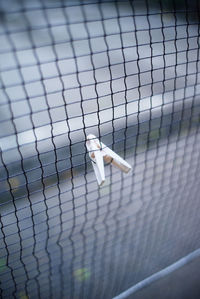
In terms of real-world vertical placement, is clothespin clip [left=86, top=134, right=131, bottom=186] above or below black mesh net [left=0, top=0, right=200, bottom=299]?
above

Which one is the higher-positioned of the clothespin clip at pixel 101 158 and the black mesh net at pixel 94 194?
the clothespin clip at pixel 101 158

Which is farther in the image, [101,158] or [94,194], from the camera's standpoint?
[94,194]

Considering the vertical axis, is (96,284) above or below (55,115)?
below

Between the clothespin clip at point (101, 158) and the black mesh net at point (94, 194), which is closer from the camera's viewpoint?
the clothespin clip at point (101, 158)

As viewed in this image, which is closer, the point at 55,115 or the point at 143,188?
the point at 143,188

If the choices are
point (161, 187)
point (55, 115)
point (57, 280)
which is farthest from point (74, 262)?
point (55, 115)

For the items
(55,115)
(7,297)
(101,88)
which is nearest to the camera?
(7,297)

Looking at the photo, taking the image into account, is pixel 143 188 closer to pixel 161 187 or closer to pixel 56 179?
pixel 161 187

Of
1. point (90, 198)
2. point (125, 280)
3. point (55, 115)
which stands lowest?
point (125, 280)

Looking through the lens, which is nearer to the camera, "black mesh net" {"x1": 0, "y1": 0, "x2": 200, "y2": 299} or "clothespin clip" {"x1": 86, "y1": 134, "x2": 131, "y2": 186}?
"clothespin clip" {"x1": 86, "y1": 134, "x2": 131, "y2": 186}

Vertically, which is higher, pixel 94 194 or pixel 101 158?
pixel 101 158

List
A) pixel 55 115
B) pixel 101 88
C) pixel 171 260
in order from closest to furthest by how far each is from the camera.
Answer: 1. pixel 171 260
2. pixel 55 115
3. pixel 101 88
